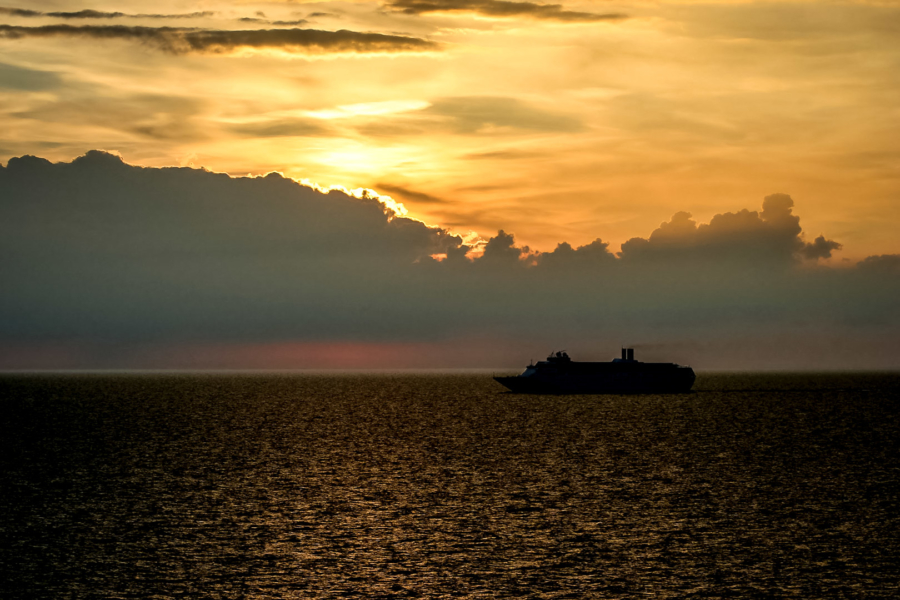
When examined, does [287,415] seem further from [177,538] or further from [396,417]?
[177,538]

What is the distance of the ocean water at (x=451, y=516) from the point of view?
127 feet

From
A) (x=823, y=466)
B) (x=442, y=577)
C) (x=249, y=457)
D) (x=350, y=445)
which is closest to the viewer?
(x=442, y=577)

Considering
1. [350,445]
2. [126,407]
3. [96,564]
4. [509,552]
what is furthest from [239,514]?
[126,407]

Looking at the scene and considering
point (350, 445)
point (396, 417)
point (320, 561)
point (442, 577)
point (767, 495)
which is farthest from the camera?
point (396, 417)

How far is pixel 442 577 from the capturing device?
129ft

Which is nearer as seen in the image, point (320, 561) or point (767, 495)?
point (320, 561)

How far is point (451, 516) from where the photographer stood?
2128 inches

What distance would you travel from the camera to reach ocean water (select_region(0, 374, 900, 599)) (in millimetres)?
38594

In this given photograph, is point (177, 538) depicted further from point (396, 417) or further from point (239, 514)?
point (396, 417)

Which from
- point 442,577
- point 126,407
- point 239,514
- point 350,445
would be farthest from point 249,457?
point 126,407

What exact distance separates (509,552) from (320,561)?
927 cm

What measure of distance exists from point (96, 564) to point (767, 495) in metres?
44.2

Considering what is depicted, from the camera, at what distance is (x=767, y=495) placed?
6256cm

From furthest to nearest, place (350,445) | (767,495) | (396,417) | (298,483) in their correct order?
(396,417)
(350,445)
(298,483)
(767,495)
